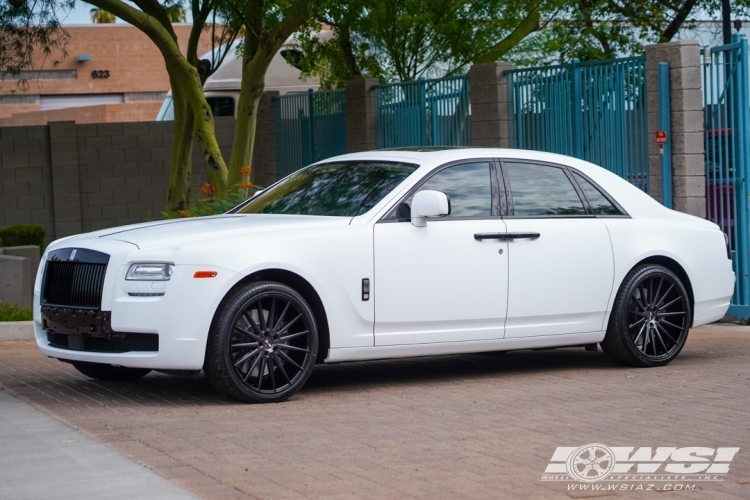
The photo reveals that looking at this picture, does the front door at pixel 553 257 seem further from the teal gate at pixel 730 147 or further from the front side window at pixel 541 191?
the teal gate at pixel 730 147

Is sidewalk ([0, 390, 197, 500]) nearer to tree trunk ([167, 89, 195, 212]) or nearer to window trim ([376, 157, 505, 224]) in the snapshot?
window trim ([376, 157, 505, 224])

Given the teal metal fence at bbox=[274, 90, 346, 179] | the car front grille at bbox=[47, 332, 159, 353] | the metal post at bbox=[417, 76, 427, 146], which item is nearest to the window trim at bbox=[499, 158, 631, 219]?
the car front grille at bbox=[47, 332, 159, 353]

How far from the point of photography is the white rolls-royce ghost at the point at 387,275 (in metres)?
7.44

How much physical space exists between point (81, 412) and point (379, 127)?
1063 centimetres

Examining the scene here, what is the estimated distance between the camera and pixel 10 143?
20344 millimetres

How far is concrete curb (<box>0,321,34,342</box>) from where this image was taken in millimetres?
11477

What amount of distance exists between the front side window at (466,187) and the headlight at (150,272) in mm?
1912

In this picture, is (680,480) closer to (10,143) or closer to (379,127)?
(379,127)

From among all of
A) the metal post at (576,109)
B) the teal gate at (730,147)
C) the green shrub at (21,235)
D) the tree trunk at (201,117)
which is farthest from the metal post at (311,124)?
the teal gate at (730,147)

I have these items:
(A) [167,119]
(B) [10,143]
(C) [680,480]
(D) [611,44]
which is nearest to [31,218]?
(B) [10,143]

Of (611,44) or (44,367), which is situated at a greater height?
(611,44)

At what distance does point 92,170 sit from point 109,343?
13825 millimetres

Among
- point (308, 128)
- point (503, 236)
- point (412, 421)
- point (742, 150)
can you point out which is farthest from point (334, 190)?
point (308, 128)

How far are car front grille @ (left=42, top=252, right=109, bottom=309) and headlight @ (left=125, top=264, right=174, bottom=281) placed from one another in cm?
23
